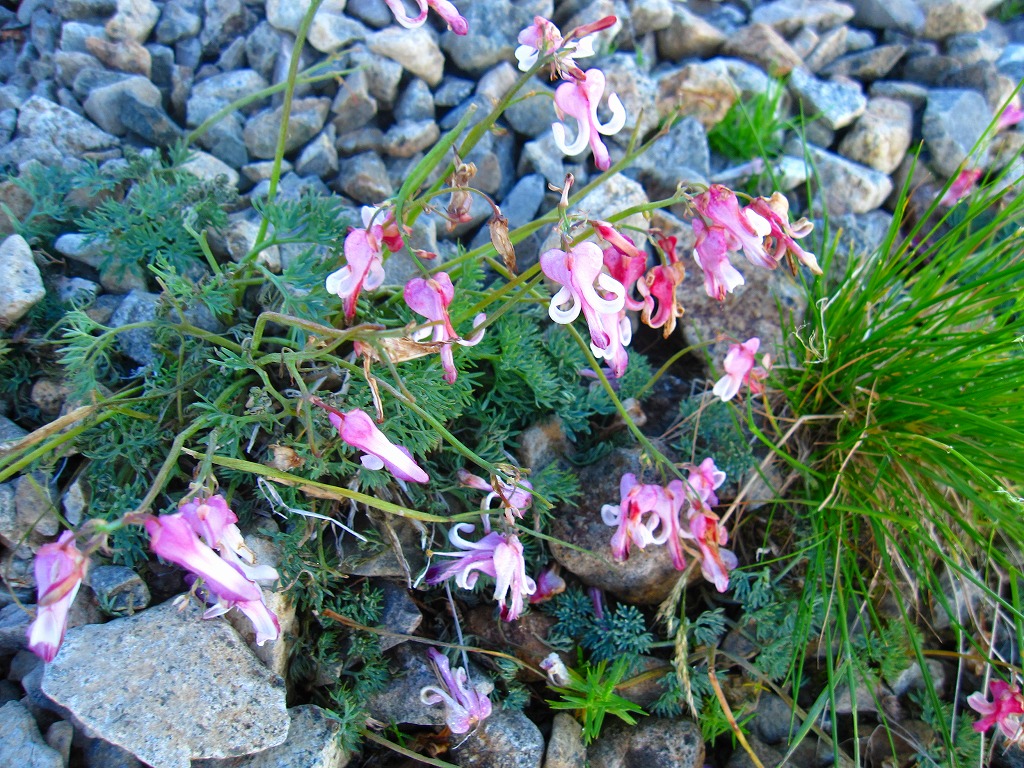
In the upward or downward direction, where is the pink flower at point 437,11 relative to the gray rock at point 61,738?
upward

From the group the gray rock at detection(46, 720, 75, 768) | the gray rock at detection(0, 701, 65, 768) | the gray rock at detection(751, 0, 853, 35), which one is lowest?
the gray rock at detection(46, 720, 75, 768)

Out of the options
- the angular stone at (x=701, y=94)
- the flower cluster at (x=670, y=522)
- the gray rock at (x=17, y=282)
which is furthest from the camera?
the angular stone at (x=701, y=94)

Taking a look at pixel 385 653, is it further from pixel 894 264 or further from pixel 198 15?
pixel 198 15

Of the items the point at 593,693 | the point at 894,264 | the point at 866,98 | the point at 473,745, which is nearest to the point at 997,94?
the point at 866,98

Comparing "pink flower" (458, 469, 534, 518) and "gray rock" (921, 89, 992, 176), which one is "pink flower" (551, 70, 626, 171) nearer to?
"pink flower" (458, 469, 534, 518)

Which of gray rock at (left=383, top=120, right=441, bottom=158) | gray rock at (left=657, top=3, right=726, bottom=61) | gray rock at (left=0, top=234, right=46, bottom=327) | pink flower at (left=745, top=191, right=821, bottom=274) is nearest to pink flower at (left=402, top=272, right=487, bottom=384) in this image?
pink flower at (left=745, top=191, right=821, bottom=274)

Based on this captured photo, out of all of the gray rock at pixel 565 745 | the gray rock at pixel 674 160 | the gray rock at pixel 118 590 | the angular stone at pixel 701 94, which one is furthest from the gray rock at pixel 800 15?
the gray rock at pixel 118 590

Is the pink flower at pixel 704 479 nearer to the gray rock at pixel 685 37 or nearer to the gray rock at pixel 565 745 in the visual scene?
the gray rock at pixel 565 745
